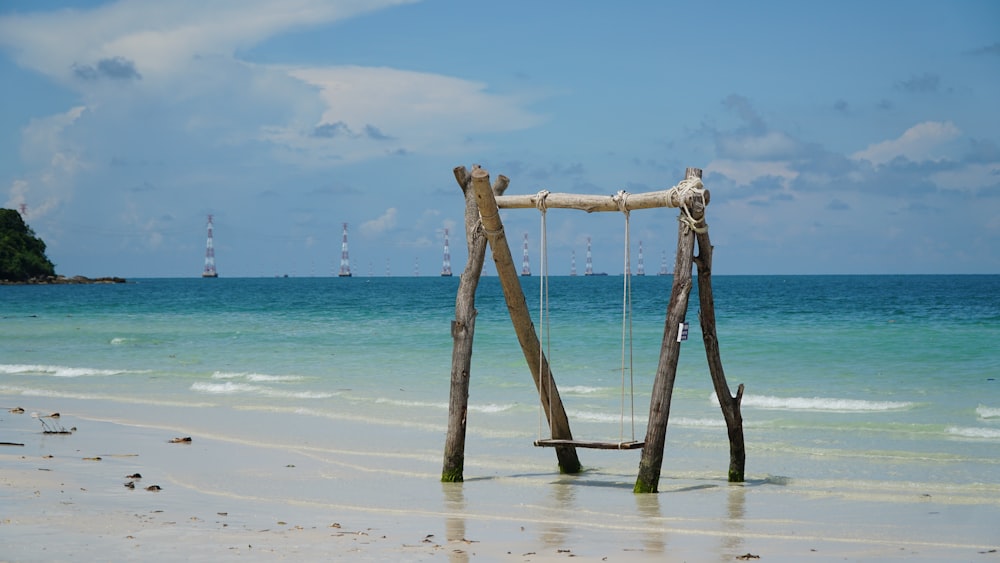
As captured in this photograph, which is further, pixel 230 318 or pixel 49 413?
pixel 230 318

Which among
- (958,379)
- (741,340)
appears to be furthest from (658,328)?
(958,379)

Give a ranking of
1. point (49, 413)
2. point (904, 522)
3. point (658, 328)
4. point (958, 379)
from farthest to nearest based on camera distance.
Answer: point (658, 328) < point (958, 379) < point (49, 413) < point (904, 522)

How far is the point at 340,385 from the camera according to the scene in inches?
690

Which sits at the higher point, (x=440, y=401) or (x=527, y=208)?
(x=527, y=208)

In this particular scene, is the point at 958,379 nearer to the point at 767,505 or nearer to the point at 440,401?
the point at 440,401

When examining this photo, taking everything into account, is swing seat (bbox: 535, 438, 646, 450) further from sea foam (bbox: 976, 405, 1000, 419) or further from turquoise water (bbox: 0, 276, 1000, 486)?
sea foam (bbox: 976, 405, 1000, 419)

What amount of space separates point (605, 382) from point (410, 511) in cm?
1042

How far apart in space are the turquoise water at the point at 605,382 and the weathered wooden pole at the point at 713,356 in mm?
556

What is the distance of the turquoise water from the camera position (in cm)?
1100

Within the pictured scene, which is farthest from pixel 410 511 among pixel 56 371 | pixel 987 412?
pixel 56 371

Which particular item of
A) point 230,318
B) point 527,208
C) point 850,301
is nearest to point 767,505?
point 527,208

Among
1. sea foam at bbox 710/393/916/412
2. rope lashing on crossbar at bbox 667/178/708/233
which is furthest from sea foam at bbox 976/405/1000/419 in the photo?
rope lashing on crossbar at bbox 667/178/708/233

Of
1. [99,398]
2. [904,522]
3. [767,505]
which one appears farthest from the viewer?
[99,398]

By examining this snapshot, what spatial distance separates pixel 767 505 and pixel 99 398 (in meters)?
11.3
